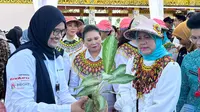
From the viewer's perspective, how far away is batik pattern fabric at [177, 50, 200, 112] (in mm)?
2514

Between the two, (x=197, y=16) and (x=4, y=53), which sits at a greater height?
(x=197, y=16)

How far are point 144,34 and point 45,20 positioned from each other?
2.52 feet

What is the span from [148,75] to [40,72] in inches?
31.2

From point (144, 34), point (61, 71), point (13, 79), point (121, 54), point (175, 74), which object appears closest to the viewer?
point (13, 79)

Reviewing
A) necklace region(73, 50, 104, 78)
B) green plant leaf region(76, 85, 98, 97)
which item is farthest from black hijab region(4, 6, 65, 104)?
necklace region(73, 50, 104, 78)

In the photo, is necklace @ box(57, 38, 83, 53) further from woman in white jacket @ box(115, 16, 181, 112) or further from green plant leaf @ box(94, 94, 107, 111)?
green plant leaf @ box(94, 94, 107, 111)

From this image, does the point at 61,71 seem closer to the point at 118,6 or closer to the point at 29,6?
the point at 29,6

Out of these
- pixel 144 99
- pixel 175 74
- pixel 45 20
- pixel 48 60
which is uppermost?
pixel 45 20

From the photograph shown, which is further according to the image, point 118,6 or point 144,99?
point 118,6

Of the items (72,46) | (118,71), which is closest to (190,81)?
(118,71)

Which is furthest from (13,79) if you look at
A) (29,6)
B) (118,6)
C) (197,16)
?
(118,6)

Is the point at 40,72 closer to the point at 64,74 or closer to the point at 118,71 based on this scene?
the point at 64,74

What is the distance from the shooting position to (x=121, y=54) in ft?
12.1

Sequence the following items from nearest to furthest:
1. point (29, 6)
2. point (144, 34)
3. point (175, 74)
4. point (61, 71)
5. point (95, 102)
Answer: point (95, 102) < point (61, 71) < point (175, 74) < point (144, 34) < point (29, 6)
